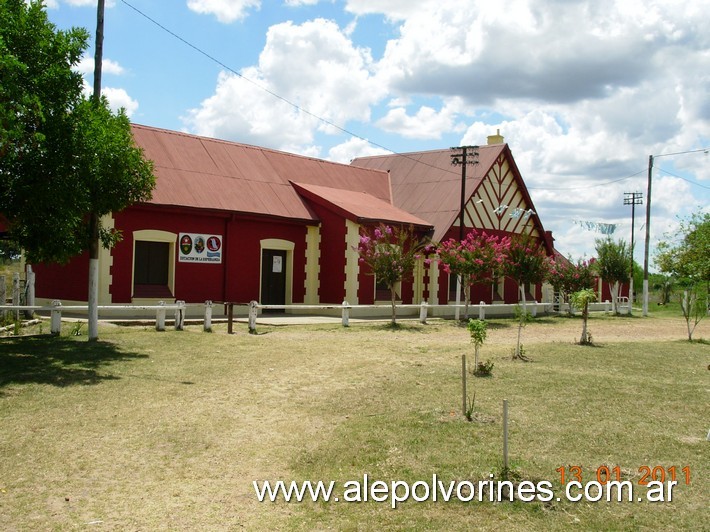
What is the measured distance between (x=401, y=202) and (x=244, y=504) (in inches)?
987

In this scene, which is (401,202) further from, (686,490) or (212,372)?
(686,490)

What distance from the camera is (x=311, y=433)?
8328 millimetres

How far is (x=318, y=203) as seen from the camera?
25375 mm

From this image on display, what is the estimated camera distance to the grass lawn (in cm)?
602

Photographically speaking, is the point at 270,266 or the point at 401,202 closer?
the point at 270,266

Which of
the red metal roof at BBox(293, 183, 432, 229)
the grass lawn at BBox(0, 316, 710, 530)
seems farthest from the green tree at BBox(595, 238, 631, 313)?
the grass lawn at BBox(0, 316, 710, 530)

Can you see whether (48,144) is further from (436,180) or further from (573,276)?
A: (573,276)

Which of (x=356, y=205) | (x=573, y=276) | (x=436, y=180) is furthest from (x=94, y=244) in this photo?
(x=573, y=276)

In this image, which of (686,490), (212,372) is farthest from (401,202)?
(686,490)

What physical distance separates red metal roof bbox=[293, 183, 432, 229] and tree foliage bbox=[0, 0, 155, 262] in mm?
11791
